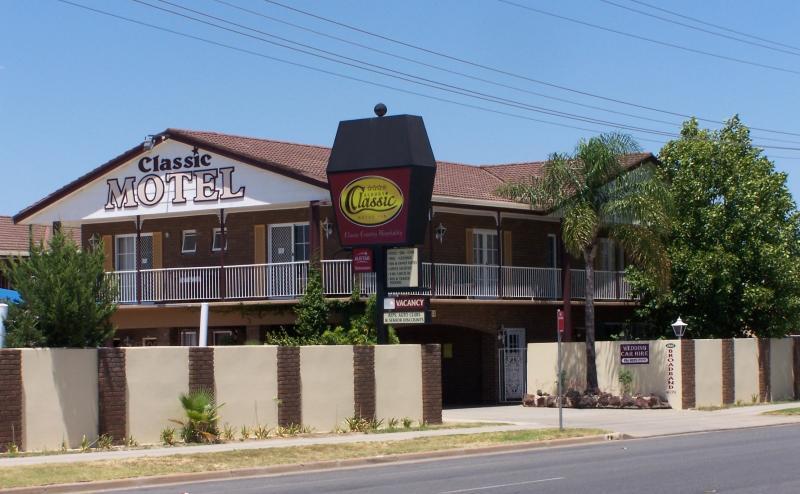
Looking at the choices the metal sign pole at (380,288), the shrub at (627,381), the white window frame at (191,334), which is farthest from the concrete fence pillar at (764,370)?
the white window frame at (191,334)

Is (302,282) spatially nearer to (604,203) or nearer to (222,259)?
(222,259)

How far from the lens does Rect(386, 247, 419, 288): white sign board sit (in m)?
28.6

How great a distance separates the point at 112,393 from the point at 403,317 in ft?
24.3

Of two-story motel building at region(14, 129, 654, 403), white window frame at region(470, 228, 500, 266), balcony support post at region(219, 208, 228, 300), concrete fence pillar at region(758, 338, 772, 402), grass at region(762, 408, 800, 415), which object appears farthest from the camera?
white window frame at region(470, 228, 500, 266)

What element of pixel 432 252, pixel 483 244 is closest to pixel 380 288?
pixel 432 252

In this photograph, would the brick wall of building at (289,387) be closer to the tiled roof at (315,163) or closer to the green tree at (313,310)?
the green tree at (313,310)

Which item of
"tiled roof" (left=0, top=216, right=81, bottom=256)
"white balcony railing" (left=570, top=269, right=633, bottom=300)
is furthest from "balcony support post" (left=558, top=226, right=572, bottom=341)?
"tiled roof" (left=0, top=216, right=81, bottom=256)

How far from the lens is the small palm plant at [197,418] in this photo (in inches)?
946

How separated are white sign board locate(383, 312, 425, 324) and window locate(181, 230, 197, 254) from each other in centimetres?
1411

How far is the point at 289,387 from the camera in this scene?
26031 mm

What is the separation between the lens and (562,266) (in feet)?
135

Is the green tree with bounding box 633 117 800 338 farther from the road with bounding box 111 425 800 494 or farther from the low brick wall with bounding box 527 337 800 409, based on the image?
the road with bounding box 111 425 800 494

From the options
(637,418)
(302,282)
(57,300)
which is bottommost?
(637,418)

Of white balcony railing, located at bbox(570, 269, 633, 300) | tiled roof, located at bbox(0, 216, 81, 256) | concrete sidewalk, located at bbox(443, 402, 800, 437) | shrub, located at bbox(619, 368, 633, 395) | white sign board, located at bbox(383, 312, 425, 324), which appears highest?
tiled roof, located at bbox(0, 216, 81, 256)
